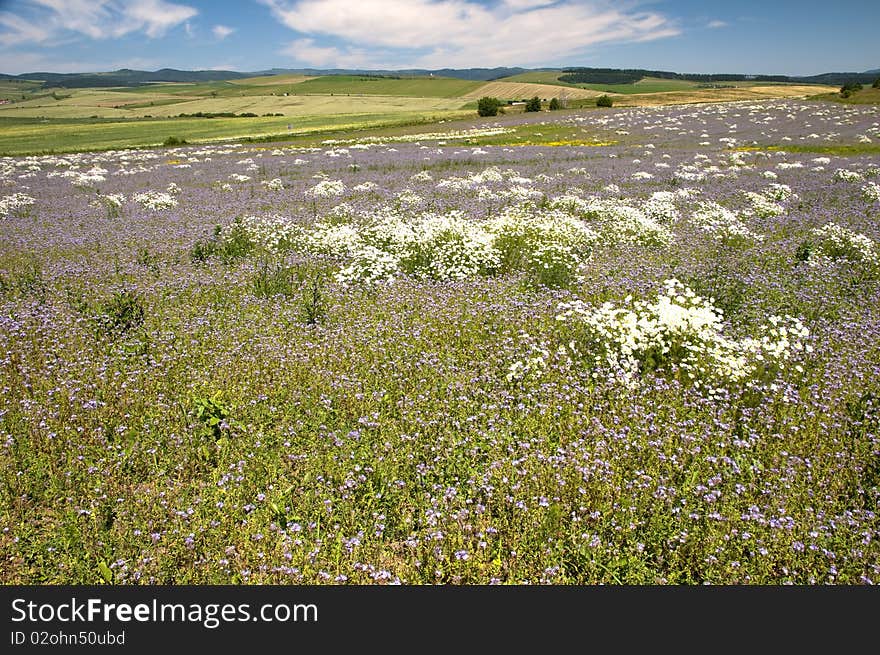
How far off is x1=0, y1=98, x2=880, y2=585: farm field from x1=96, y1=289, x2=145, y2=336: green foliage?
0.16 feet

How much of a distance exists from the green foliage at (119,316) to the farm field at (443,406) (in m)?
0.05

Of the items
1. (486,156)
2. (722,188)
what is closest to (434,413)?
(722,188)

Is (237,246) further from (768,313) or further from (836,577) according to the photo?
(836,577)

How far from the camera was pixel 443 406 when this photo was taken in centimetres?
547

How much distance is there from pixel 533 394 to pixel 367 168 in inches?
975

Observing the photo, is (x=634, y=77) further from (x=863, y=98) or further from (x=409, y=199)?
(x=409, y=199)

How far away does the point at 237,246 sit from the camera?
11617 millimetres

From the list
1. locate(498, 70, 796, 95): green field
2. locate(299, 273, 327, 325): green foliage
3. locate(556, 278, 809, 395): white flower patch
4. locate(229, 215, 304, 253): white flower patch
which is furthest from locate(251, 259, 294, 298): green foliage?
locate(498, 70, 796, 95): green field

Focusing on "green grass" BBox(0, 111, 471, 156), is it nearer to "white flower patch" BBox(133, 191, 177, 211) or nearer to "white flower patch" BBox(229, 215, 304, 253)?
"white flower patch" BBox(133, 191, 177, 211)

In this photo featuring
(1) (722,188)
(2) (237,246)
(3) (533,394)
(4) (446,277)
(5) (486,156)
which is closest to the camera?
(3) (533,394)

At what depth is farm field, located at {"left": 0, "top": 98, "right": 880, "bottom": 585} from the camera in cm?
378

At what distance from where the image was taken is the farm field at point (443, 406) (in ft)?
12.4

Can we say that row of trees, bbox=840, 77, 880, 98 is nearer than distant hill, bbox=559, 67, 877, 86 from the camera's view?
Yes

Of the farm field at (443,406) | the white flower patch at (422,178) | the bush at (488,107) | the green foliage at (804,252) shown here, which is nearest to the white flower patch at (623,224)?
the farm field at (443,406)
